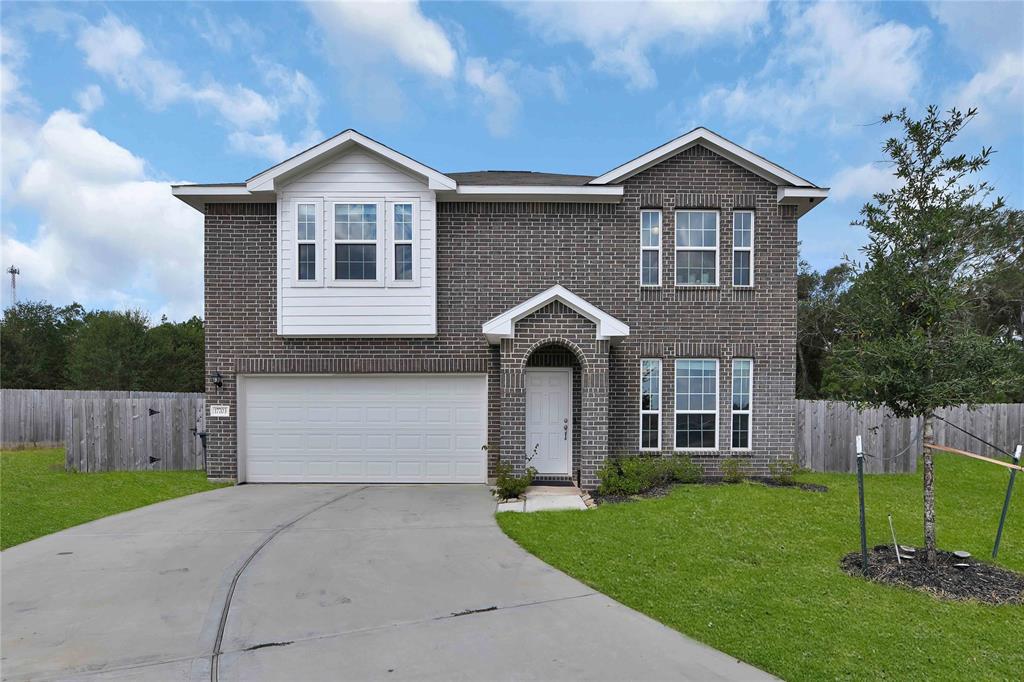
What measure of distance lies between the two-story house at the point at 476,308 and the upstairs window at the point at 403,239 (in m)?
0.03

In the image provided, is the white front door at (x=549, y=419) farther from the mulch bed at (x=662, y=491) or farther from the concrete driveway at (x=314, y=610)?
the concrete driveway at (x=314, y=610)

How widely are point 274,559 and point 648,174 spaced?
31.0 ft

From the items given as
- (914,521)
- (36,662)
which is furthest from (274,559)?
(914,521)

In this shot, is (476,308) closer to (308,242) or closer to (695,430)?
(308,242)

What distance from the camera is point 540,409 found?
10547 mm

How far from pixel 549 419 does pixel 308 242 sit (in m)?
5.89

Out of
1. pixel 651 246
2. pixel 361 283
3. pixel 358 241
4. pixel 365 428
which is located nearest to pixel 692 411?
pixel 651 246

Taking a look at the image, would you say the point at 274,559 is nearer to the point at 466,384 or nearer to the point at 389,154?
the point at 466,384

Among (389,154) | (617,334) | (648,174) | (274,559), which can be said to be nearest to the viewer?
(274,559)

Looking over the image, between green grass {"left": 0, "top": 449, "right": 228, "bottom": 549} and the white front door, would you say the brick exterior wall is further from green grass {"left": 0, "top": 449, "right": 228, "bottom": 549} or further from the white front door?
green grass {"left": 0, "top": 449, "right": 228, "bottom": 549}

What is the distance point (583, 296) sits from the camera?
10.8 m

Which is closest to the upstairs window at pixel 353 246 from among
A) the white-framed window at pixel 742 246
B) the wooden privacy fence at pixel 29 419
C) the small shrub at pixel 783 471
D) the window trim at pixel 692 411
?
the window trim at pixel 692 411

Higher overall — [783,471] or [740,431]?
[740,431]

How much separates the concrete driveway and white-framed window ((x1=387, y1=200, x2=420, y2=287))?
471cm
